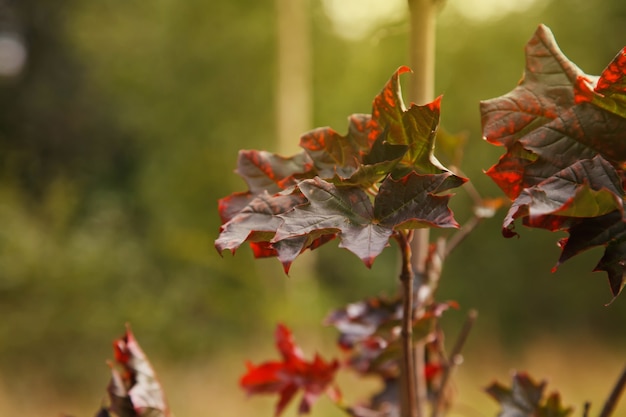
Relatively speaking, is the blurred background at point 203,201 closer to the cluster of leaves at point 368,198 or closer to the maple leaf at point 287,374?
the maple leaf at point 287,374

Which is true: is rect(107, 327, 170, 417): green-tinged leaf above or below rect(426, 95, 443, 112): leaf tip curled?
below

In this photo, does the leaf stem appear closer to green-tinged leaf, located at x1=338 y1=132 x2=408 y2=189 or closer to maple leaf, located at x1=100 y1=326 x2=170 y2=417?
green-tinged leaf, located at x1=338 y1=132 x2=408 y2=189

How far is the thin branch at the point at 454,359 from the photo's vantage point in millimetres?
627

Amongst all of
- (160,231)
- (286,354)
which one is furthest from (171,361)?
(286,354)

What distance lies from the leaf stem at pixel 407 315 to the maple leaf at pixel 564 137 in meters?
0.07

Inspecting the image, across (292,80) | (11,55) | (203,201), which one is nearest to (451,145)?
(292,80)

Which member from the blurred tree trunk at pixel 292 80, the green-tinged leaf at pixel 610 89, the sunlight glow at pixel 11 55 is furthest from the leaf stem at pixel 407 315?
the sunlight glow at pixel 11 55

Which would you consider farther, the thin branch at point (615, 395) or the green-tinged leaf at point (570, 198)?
the thin branch at point (615, 395)

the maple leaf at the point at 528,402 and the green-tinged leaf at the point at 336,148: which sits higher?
the green-tinged leaf at the point at 336,148

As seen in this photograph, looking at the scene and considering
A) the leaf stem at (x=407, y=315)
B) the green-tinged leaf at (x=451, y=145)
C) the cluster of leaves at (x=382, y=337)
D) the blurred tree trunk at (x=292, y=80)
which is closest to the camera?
the leaf stem at (x=407, y=315)

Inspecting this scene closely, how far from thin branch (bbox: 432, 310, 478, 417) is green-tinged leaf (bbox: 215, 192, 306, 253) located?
29 cm

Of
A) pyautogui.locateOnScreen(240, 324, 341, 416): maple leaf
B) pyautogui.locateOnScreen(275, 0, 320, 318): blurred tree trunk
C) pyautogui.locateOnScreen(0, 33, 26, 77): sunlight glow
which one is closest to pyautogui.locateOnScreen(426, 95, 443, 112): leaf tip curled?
pyautogui.locateOnScreen(240, 324, 341, 416): maple leaf

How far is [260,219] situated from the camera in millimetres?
390

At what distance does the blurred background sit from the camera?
145 inches
